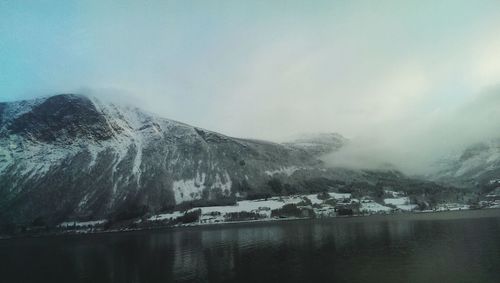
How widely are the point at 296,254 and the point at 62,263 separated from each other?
90.6m

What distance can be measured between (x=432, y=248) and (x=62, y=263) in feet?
426

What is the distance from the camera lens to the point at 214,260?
418 ft

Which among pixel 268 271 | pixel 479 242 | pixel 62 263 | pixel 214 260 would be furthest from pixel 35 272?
pixel 479 242

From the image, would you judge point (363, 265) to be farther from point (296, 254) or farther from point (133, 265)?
point (133, 265)

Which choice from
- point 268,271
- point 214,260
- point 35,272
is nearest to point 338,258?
point 268,271

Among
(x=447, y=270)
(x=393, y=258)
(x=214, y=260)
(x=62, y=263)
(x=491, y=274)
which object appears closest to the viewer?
(x=491, y=274)

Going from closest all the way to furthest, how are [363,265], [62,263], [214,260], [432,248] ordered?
[363,265]
[432,248]
[214,260]
[62,263]

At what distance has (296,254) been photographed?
123m

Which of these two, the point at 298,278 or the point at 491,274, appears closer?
the point at 491,274

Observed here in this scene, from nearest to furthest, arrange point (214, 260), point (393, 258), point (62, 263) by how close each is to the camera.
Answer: point (393, 258) < point (214, 260) < point (62, 263)

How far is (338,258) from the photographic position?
110m

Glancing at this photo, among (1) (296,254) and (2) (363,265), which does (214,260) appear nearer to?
(1) (296,254)

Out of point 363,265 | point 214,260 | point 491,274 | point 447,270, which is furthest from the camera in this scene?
point 214,260

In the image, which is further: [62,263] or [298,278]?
[62,263]
